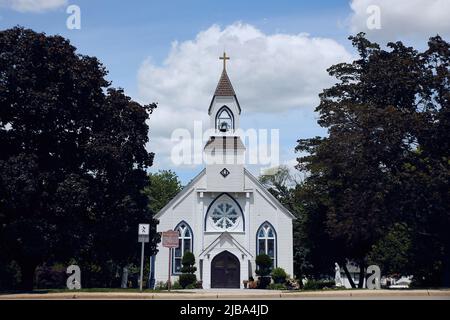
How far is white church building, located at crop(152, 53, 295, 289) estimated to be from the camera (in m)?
49.8

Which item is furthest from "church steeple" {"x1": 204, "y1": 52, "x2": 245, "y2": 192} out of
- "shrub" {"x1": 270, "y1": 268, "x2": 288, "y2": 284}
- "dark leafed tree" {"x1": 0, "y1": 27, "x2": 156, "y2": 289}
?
"dark leafed tree" {"x1": 0, "y1": 27, "x2": 156, "y2": 289}

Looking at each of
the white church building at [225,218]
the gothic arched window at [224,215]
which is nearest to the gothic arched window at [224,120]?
the white church building at [225,218]

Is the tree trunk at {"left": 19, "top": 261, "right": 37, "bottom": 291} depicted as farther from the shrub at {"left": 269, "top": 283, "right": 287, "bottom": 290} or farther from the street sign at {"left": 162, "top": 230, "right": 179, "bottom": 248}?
the shrub at {"left": 269, "top": 283, "right": 287, "bottom": 290}

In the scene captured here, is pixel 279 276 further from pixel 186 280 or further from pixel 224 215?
pixel 186 280

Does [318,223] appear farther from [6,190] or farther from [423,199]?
[6,190]

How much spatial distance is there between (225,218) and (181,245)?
168 inches

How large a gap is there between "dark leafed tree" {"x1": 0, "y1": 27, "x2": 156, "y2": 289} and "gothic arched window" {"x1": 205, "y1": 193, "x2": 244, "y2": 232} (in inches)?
659

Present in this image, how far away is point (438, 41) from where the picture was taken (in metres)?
36.4

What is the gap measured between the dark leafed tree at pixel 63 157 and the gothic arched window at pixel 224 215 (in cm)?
1674

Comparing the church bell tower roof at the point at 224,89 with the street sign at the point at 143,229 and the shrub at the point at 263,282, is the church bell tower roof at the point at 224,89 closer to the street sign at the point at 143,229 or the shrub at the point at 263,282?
the shrub at the point at 263,282

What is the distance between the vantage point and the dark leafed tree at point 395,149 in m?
33.1

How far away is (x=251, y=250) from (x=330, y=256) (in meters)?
6.34

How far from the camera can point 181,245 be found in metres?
50.6

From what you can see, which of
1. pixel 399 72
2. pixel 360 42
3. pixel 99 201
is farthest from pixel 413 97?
pixel 99 201
